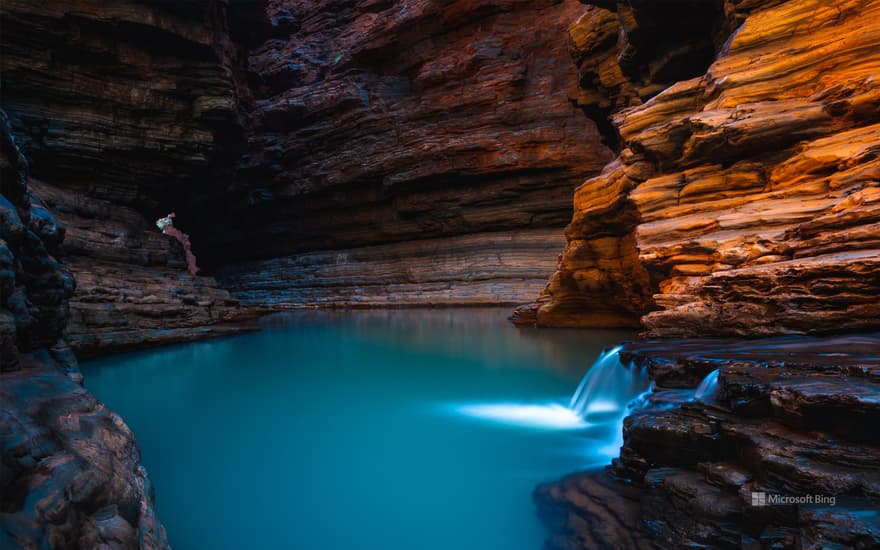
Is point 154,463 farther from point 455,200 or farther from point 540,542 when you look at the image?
point 455,200

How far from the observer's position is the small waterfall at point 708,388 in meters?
3.06

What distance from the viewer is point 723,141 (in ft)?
19.5

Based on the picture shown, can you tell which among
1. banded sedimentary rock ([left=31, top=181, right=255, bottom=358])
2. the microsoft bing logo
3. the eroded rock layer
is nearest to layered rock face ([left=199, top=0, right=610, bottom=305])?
the eroded rock layer

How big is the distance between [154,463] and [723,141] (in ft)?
22.3

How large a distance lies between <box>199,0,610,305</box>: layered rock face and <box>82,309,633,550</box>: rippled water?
11530 millimetres

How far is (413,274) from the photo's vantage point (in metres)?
20.7

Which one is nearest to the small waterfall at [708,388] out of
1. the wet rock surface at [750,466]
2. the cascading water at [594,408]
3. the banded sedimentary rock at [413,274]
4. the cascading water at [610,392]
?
the wet rock surface at [750,466]

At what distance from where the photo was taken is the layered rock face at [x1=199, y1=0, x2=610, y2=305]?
19.0m

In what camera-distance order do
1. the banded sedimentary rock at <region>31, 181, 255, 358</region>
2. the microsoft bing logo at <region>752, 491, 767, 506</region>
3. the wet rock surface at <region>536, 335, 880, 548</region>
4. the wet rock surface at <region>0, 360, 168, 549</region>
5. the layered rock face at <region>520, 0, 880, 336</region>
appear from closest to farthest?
the wet rock surface at <region>0, 360, 168, 549</region> → the wet rock surface at <region>536, 335, 880, 548</region> → the microsoft bing logo at <region>752, 491, 767, 506</region> → the layered rock face at <region>520, 0, 880, 336</region> → the banded sedimentary rock at <region>31, 181, 255, 358</region>

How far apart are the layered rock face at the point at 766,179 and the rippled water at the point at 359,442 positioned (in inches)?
78.2

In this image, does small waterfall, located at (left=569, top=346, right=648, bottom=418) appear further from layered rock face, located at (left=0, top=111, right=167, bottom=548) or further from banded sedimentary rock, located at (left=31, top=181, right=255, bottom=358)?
banded sedimentary rock, located at (left=31, top=181, right=255, bottom=358)

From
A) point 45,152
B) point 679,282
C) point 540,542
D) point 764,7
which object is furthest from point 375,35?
point 540,542

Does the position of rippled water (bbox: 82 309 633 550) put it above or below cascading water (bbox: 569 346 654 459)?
below

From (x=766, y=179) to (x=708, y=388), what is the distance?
3862 mm
